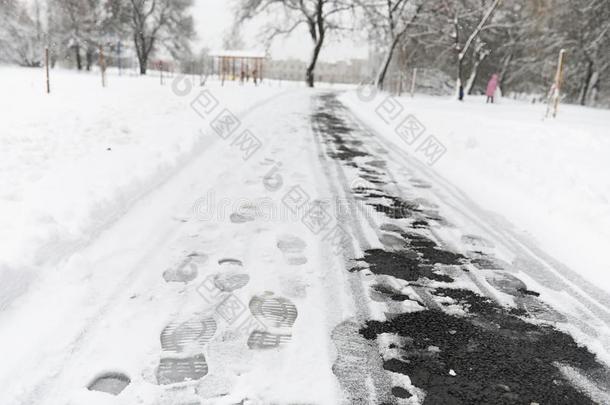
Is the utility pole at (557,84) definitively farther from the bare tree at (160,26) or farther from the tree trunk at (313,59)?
the bare tree at (160,26)

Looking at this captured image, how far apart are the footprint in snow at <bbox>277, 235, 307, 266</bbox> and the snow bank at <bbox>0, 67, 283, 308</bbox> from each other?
154 centimetres

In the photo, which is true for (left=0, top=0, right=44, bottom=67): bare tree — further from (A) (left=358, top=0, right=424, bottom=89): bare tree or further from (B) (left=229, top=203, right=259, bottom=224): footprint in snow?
(B) (left=229, top=203, right=259, bottom=224): footprint in snow

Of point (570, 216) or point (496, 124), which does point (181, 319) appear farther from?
point (496, 124)

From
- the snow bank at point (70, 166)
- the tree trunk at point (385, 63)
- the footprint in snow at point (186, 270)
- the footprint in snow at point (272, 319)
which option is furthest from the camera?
the tree trunk at point (385, 63)

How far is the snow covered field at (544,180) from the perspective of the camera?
4.17 metres

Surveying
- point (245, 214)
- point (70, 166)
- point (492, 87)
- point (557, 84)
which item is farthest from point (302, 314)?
point (492, 87)

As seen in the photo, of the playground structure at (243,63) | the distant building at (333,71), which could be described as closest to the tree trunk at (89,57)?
the playground structure at (243,63)

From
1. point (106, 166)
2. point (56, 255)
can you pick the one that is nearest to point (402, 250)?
point (56, 255)

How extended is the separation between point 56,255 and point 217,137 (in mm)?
5242

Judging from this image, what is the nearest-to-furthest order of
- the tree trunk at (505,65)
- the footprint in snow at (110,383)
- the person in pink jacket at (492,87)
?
the footprint in snow at (110,383) < the person in pink jacket at (492,87) < the tree trunk at (505,65)

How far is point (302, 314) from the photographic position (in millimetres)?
2660

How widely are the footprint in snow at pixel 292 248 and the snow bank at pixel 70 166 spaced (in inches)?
60.5

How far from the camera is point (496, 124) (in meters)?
8.04

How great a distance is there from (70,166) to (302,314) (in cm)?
386
